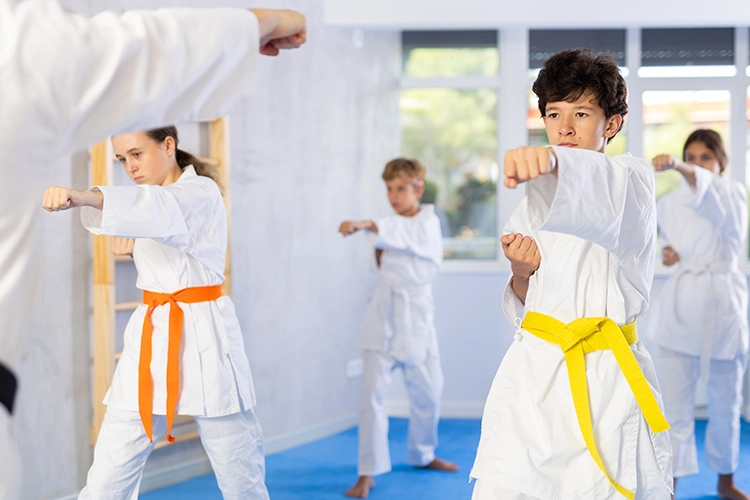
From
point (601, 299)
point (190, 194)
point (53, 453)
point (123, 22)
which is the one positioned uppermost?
point (123, 22)

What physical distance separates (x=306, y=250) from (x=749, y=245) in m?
2.93

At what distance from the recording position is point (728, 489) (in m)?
3.52

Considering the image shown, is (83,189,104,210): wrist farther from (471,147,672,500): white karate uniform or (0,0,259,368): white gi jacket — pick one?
(471,147,672,500): white karate uniform

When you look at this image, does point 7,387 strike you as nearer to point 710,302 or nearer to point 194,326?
point 194,326

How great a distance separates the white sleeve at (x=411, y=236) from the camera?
3744mm

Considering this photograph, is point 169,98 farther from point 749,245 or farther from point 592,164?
point 749,245

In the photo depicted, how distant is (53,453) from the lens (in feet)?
10.5

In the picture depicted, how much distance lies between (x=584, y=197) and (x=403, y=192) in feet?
8.70

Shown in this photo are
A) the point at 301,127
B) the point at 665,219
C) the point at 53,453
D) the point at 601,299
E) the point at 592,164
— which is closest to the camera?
the point at 592,164

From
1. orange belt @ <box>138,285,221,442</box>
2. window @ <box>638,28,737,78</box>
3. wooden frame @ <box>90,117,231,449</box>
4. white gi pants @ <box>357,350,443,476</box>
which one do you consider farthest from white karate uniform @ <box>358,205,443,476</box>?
window @ <box>638,28,737,78</box>

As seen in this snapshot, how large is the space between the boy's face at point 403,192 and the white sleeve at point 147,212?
1749 millimetres

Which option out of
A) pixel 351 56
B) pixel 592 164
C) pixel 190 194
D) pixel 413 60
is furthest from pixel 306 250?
pixel 592 164

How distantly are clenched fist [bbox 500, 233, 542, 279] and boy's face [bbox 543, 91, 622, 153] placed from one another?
0.79 ft

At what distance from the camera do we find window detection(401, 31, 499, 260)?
5.23 m
